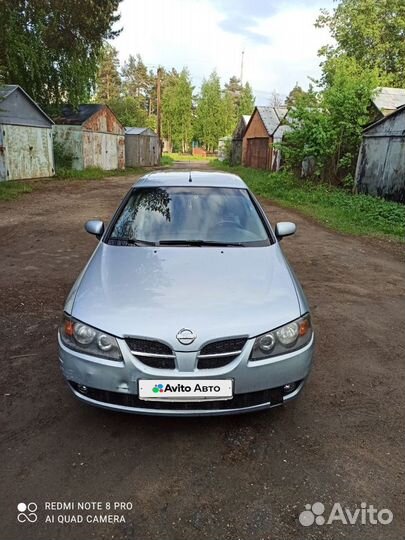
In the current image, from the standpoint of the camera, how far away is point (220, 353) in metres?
2.22

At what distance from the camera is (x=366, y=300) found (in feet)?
16.4

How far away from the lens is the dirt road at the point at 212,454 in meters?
1.93

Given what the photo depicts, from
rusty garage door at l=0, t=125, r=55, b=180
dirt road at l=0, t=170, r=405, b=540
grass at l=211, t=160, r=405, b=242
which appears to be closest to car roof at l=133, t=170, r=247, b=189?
dirt road at l=0, t=170, r=405, b=540

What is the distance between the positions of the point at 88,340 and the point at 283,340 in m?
1.14

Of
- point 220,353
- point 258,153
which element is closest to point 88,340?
point 220,353

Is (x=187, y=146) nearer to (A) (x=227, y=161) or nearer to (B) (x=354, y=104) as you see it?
(A) (x=227, y=161)

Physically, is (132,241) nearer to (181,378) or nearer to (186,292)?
(186,292)

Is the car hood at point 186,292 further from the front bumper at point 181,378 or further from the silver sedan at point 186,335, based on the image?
the front bumper at point 181,378

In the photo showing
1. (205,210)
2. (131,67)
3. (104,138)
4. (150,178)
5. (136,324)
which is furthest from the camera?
(131,67)

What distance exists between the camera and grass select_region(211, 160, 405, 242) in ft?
30.7

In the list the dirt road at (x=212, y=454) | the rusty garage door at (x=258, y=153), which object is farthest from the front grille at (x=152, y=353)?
the rusty garage door at (x=258, y=153)

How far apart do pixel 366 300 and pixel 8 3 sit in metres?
20.4

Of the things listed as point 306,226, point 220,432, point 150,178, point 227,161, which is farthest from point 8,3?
point 227,161

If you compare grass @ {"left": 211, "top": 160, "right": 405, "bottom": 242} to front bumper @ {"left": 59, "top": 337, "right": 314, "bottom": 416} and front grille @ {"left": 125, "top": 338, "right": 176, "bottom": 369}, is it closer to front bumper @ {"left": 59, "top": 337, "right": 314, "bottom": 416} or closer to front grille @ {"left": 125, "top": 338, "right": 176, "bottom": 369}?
front bumper @ {"left": 59, "top": 337, "right": 314, "bottom": 416}
